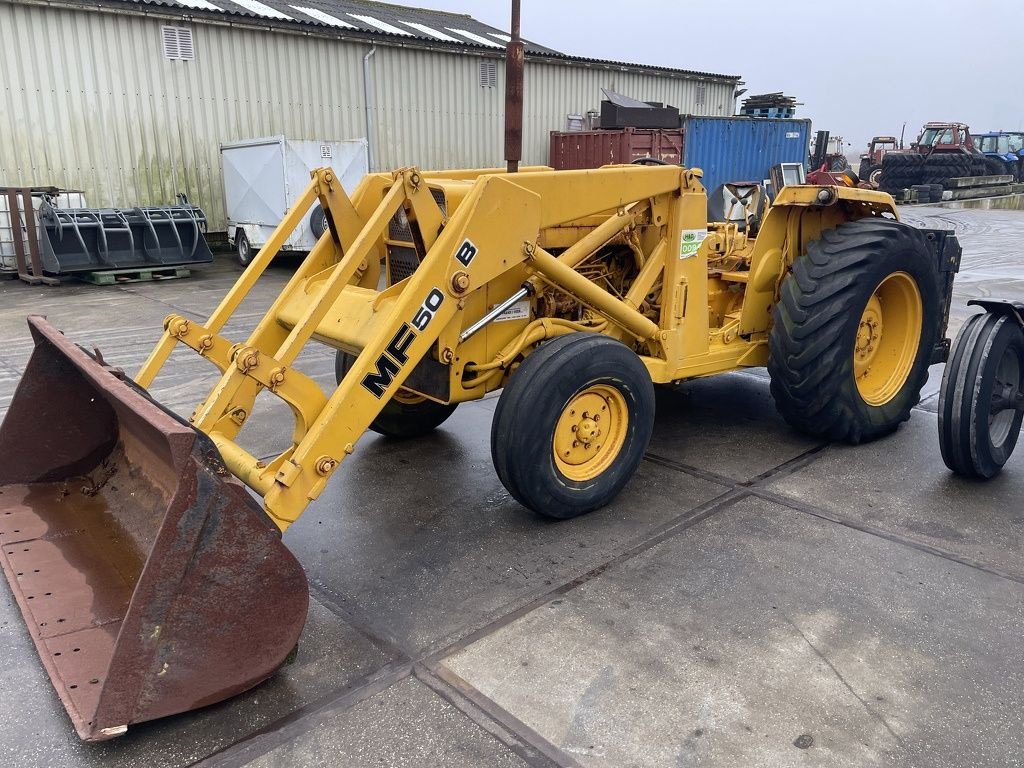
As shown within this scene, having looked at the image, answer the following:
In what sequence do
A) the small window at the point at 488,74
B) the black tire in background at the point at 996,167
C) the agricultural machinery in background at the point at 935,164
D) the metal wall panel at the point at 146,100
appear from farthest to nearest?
the black tire in background at the point at 996,167, the agricultural machinery in background at the point at 935,164, the small window at the point at 488,74, the metal wall panel at the point at 146,100

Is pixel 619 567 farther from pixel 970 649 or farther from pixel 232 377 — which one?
pixel 232 377

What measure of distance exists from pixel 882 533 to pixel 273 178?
10.7 meters

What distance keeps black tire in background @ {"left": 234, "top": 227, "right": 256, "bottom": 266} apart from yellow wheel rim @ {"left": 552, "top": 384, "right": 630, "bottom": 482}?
10537mm

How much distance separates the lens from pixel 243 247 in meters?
13.5

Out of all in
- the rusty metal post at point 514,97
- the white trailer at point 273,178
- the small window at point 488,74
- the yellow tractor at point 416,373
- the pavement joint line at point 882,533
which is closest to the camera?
the yellow tractor at point 416,373

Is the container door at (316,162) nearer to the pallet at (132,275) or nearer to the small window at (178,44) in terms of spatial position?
the pallet at (132,275)

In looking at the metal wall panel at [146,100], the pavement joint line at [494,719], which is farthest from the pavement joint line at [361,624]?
the metal wall panel at [146,100]

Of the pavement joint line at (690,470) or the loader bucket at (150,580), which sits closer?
the loader bucket at (150,580)

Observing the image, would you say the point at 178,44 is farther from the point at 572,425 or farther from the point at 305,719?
the point at 305,719

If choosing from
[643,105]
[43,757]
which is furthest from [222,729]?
[643,105]

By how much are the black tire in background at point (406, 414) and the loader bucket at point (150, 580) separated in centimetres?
156

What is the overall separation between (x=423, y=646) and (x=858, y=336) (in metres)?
3.46

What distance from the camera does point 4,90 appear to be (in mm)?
12141

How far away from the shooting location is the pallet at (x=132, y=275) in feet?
38.0
